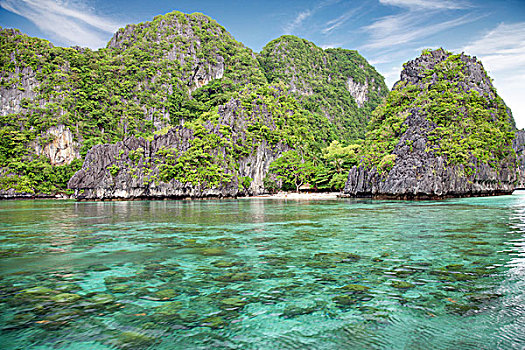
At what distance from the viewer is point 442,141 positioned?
45156mm

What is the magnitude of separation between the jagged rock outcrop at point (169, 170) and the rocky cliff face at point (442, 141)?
80.8ft

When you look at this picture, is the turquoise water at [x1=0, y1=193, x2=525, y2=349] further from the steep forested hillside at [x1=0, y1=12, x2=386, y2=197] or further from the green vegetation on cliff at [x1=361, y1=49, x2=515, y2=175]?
the steep forested hillside at [x1=0, y1=12, x2=386, y2=197]

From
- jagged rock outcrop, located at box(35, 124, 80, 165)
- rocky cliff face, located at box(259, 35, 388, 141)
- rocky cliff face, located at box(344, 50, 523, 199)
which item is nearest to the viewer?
rocky cliff face, located at box(344, 50, 523, 199)

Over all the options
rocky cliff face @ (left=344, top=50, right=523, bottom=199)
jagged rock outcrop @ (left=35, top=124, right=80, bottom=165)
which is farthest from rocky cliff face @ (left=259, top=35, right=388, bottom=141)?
jagged rock outcrop @ (left=35, top=124, right=80, bottom=165)

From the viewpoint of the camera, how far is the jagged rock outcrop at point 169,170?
63.2m

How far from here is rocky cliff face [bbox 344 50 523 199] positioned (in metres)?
43.2

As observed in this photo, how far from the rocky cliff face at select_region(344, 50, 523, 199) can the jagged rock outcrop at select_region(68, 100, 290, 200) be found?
24.6 m

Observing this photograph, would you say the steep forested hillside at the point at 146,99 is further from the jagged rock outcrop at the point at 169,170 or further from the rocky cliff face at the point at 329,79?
the jagged rock outcrop at the point at 169,170

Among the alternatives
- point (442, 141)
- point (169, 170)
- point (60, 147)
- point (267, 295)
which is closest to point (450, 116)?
point (442, 141)

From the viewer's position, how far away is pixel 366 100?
532 feet

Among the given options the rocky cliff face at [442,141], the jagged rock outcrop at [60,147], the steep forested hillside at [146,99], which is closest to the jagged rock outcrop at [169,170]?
the steep forested hillside at [146,99]

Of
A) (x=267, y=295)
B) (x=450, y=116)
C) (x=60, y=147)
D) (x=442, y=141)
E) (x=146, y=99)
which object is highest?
(x=146, y=99)

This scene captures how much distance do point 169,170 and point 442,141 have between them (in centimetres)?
4731

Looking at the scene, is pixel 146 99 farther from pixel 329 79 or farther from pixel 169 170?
pixel 329 79
